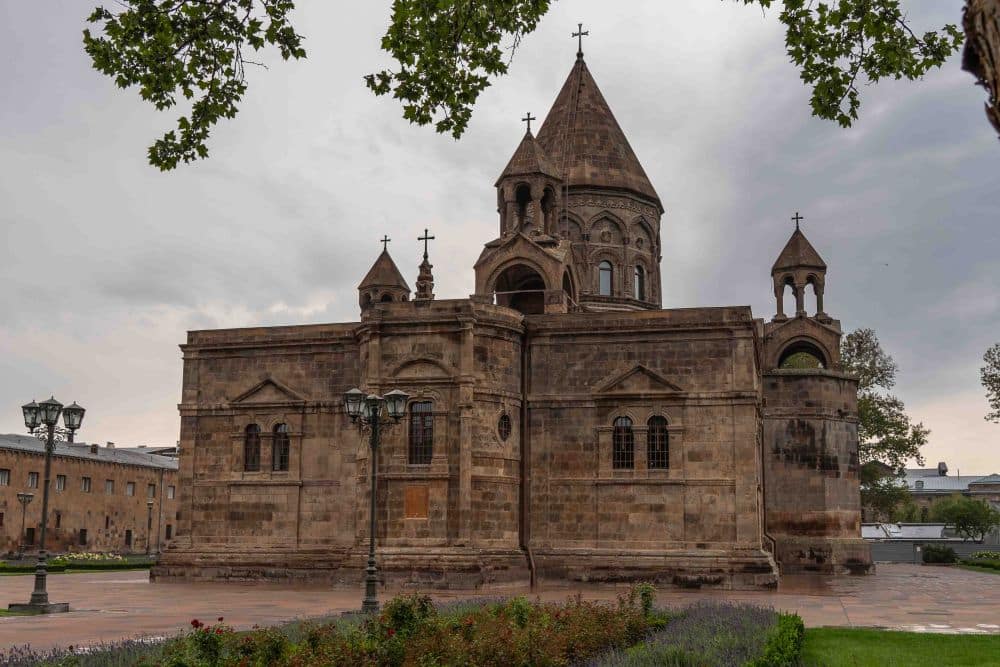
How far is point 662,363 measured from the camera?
30406 millimetres

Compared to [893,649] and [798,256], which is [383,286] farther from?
[893,649]

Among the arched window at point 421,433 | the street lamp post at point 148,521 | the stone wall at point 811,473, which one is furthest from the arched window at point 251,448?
the street lamp post at point 148,521

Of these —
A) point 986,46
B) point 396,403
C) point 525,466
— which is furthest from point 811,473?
point 986,46

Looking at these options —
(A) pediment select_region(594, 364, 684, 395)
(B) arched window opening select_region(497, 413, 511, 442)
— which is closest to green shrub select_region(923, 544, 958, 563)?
(A) pediment select_region(594, 364, 684, 395)

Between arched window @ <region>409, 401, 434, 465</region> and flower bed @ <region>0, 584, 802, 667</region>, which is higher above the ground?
arched window @ <region>409, 401, 434, 465</region>

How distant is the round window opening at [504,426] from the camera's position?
30125mm

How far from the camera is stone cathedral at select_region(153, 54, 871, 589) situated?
28922 millimetres

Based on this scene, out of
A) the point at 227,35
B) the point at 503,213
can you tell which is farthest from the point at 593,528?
the point at 227,35

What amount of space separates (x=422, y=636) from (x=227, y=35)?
24.5ft

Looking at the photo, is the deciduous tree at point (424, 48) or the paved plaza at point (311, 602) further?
the paved plaza at point (311, 602)

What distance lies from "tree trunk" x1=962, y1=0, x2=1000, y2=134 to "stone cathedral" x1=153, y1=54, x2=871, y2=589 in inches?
964

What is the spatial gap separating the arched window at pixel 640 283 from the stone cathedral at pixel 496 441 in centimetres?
590

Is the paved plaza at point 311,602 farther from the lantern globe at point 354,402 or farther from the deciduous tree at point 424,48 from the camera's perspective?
the deciduous tree at point 424,48

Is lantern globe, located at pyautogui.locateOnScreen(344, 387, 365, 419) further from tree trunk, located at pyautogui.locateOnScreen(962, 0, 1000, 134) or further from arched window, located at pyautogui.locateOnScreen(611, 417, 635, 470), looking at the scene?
tree trunk, located at pyautogui.locateOnScreen(962, 0, 1000, 134)
